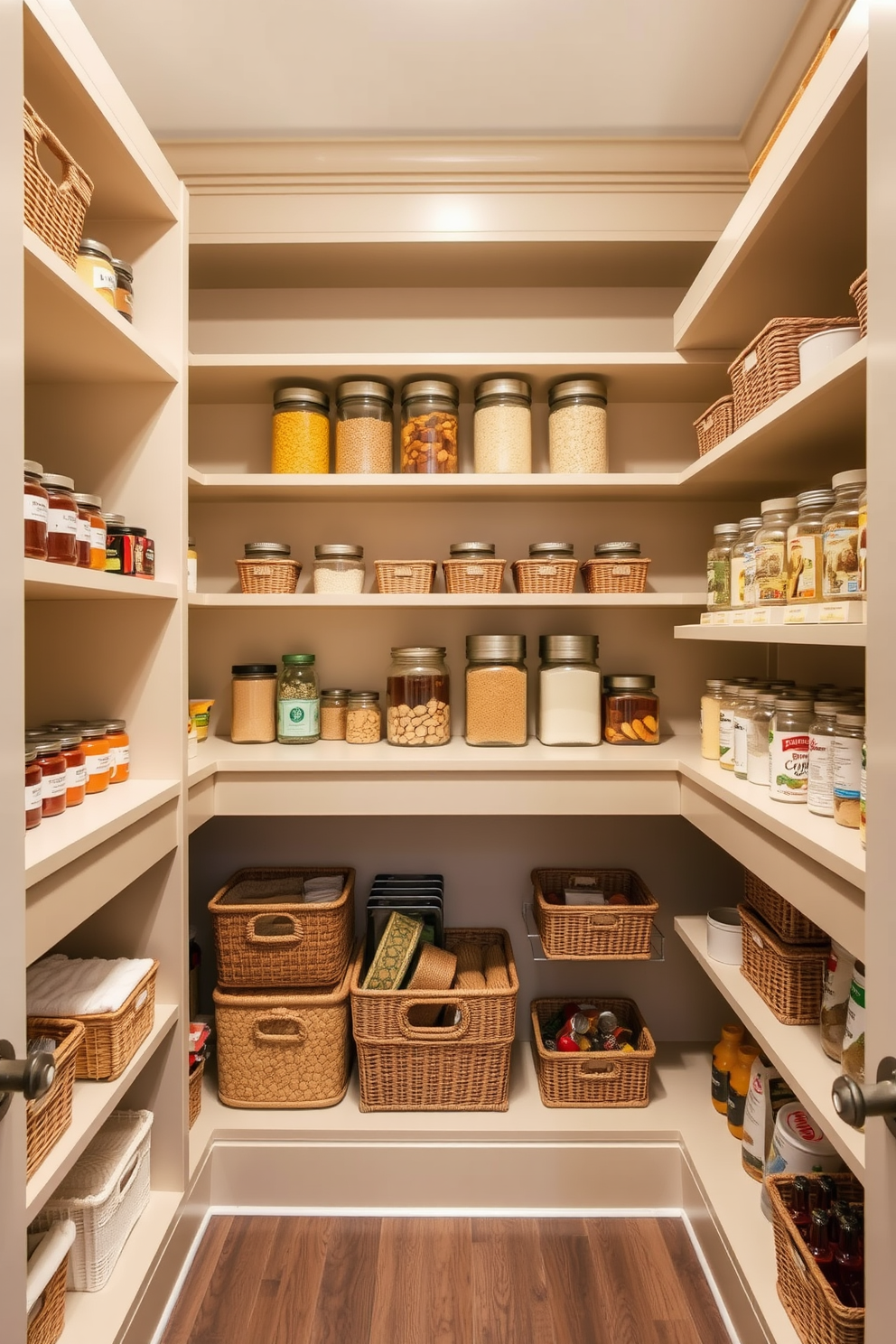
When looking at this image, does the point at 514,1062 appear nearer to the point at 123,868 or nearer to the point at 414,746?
the point at 414,746

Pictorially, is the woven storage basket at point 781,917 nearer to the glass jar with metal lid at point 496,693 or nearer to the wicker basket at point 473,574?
the glass jar with metal lid at point 496,693

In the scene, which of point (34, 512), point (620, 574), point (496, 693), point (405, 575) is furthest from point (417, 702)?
point (34, 512)

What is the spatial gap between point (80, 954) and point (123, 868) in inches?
15.3

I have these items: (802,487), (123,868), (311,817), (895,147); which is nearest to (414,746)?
(311,817)

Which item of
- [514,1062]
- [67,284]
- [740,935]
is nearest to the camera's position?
[67,284]

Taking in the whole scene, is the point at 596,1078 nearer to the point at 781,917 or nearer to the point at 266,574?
the point at 781,917

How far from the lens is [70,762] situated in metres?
1.28

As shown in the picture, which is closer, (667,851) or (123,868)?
(123,868)

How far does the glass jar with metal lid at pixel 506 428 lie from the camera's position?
1.90 meters

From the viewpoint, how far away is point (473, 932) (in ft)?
7.07

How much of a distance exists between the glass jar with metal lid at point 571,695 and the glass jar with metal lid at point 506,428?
1.44 feet

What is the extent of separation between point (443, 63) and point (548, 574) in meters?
1.08

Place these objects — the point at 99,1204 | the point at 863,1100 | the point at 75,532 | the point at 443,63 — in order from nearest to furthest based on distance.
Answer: the point at 863,1100 → the point at 75,532 → the point at 99,1204 → the point at 443,63

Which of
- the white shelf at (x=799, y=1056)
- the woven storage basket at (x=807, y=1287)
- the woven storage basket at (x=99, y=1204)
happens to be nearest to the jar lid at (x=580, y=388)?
the white shelf at (x=799, y=1056)
